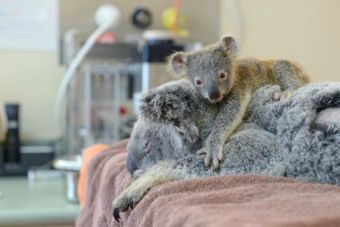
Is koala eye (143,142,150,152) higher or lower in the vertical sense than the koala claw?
higher

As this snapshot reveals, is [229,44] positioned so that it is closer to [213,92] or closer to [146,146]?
[213,92]

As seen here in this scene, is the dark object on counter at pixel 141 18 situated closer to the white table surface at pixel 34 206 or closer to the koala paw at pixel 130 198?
the white table surface at pixel 34 206

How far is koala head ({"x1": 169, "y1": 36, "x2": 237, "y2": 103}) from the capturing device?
0.84 metres

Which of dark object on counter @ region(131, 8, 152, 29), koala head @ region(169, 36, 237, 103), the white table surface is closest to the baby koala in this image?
koala head @ region(169, 36, 237, 103)

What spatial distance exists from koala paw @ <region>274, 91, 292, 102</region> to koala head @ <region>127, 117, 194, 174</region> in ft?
0.44

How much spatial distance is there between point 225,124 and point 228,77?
149mm

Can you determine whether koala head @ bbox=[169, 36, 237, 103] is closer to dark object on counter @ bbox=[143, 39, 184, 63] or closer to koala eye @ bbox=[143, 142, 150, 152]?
koala eye @ bbox=[143, 142, 150, 152]

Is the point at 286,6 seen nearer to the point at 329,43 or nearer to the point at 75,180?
the point at 329,43

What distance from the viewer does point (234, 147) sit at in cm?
69

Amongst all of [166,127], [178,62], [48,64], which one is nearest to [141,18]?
[48,64]

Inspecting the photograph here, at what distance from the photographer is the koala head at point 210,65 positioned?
0.84 m

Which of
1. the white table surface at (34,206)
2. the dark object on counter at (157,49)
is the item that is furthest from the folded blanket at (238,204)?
the dark object on counter at (157,49)

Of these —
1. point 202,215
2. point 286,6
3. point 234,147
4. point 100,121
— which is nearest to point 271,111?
point 234,147

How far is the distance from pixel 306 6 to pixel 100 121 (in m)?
0.83
